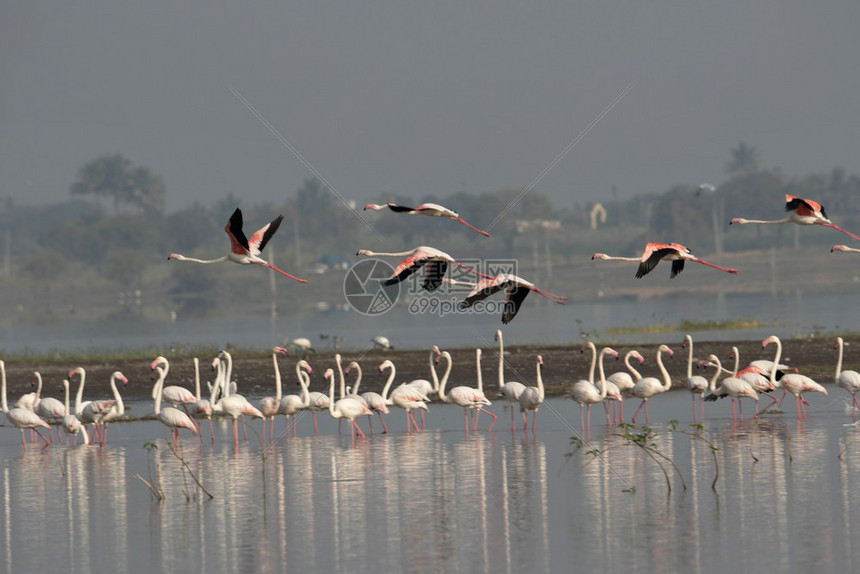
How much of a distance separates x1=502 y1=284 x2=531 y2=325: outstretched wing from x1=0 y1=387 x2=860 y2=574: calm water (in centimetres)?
224

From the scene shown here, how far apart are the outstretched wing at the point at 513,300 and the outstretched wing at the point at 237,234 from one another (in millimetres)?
3036

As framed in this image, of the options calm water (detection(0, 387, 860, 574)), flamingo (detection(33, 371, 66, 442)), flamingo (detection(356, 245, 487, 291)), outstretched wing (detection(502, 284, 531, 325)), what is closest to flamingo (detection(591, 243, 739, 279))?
outstretched wing (detection(502, 284, 531, 325))

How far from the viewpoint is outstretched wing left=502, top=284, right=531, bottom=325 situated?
13553mm

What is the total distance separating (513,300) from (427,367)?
16.3m

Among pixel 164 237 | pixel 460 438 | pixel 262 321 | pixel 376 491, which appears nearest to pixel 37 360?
pixel 460 438

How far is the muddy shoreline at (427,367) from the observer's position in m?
27.4

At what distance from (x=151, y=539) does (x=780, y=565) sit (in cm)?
647

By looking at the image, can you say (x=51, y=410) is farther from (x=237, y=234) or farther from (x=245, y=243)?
(x=237, y=234)

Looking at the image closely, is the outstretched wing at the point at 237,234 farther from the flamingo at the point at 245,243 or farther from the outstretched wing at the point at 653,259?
the outstretched wing at the point at 653,259

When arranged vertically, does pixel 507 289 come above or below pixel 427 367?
above

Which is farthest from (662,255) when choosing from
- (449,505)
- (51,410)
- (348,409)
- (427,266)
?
(51,410)

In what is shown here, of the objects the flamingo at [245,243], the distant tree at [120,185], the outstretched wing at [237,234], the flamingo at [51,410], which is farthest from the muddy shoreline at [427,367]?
the distant tree at [120,185]

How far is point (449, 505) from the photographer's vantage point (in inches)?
570

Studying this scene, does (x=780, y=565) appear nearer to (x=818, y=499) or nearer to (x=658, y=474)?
(x=818, y=499)
